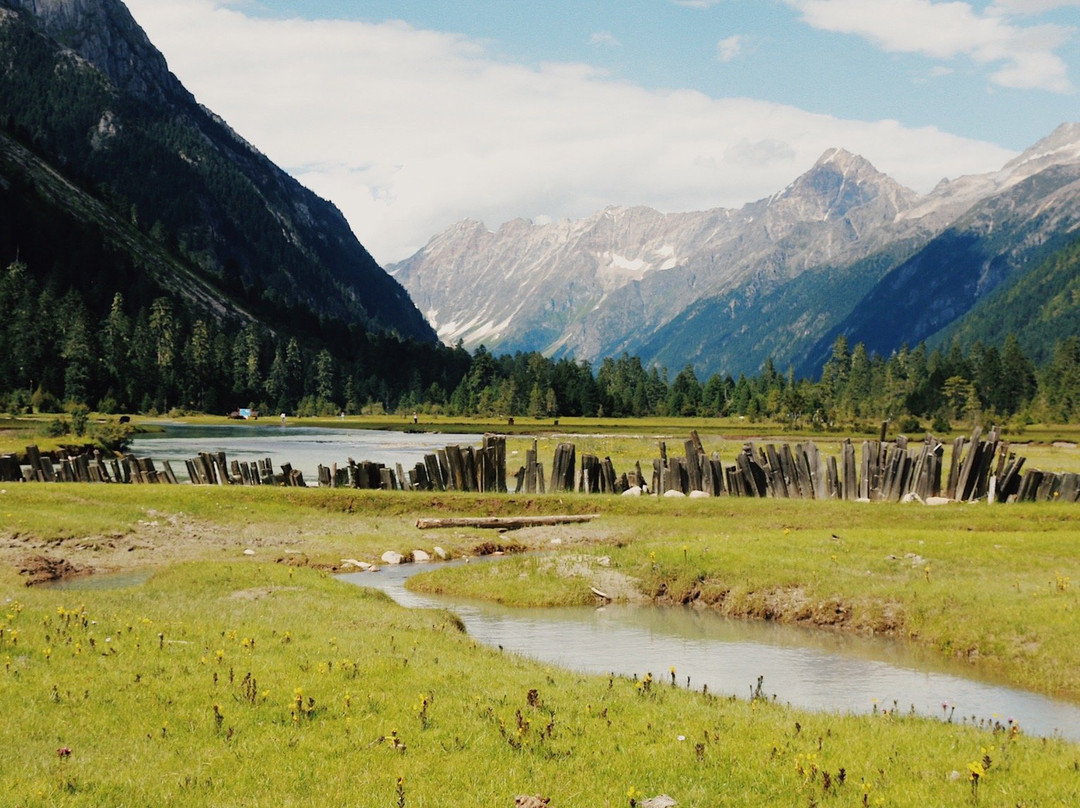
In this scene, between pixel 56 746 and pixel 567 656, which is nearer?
pixel 56 746

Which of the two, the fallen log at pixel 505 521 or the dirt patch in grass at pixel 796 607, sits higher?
the fallen log at pixel 505 521

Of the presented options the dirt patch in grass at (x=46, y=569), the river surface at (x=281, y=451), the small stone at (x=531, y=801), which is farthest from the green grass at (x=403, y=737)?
the river surface at (x=281, y=451)

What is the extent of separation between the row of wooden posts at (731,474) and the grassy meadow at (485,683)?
4.65 m

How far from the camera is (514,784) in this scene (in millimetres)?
10828

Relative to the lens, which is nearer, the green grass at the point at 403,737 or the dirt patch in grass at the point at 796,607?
the green grass at the point at 403,737

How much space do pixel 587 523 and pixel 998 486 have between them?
17.0 m

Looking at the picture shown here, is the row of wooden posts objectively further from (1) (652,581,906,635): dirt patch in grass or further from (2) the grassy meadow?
(1) (652,581,906,635): dirt patch in grass

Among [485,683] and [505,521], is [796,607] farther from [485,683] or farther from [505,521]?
[505,521]

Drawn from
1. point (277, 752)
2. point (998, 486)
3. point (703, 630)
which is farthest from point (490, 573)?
point (998, 486)

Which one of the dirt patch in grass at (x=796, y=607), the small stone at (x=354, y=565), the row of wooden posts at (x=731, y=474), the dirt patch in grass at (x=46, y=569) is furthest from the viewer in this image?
the row of wooden posts at (x=731, y=474)

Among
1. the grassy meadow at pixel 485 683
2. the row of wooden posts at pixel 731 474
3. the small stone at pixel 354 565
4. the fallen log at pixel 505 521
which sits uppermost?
the row of wooden posts at pixel 731 474

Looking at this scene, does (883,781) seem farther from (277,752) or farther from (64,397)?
(64,397)

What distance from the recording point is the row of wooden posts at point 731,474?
126ft

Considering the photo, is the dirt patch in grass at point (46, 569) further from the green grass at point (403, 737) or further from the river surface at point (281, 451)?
the river surface at point (281, 451)
